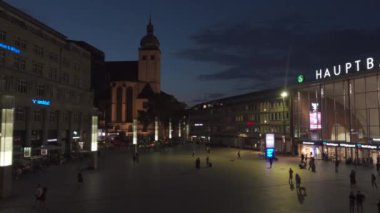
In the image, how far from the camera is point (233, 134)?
10938 cm

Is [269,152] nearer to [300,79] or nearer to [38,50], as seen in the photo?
[300,79]

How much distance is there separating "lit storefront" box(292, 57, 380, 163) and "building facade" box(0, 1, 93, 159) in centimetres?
4430

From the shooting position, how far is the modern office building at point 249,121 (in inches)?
3041

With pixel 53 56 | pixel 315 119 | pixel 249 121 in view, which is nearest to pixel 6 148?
pixel 53 56

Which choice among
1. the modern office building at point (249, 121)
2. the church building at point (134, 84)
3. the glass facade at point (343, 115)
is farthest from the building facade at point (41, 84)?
the church building at point (134, 84)

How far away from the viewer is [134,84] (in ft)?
479

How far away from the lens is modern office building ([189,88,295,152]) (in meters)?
77.2

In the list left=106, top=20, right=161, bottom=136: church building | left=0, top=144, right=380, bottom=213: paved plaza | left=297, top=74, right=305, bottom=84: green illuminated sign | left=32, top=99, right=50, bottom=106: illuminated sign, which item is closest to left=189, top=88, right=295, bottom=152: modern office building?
left=297, top=74, right=305, bottom=84: green illuminated sign

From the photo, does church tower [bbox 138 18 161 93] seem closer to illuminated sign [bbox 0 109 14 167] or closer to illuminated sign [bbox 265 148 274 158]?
illuminated sign [bbox 265 148 274 158]

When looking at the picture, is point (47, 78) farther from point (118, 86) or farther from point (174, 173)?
point (118, 86)

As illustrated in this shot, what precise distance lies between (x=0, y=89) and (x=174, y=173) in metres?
28.3

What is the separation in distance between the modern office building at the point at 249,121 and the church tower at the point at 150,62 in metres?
25.4

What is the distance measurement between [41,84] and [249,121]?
5854 centimetres

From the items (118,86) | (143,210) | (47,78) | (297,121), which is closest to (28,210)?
(143,210)
